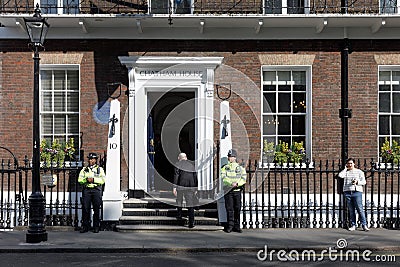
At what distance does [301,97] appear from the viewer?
1638 cm

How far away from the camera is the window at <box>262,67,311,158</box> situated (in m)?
16.3

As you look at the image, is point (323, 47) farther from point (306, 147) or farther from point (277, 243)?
point (277, 243)

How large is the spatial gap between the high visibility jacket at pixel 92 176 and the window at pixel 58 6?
4367mm

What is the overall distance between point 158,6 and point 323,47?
438cm

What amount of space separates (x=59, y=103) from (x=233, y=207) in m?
5.43

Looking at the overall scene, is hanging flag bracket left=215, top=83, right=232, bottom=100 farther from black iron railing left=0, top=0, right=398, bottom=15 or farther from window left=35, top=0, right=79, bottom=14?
window left=35, top=0, right=79, bottom=14

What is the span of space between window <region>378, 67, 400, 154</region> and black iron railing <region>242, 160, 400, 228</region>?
0.86 metres

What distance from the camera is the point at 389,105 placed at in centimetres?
1630

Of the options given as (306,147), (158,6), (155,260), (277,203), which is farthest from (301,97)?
(155,260)

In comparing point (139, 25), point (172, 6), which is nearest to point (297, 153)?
point (172, 6)

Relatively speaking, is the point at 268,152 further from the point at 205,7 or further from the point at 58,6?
the point at 58,6

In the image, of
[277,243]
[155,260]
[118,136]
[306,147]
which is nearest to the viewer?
[155,260]

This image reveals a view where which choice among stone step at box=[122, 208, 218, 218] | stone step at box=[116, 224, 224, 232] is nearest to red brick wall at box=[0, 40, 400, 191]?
stone step at box=[122, 208, 218, 218]

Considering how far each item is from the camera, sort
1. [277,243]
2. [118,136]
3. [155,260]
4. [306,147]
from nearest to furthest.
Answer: [155,260] → [277,243] → [118,136] → [306,147]
